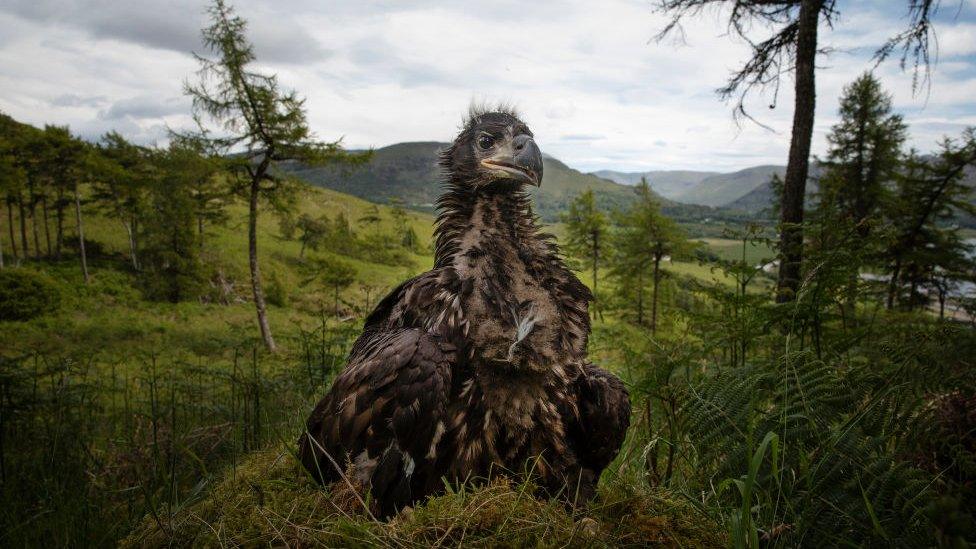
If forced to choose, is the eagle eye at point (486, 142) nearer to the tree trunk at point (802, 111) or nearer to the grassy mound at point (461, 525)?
the grassy mound at point (461, 525)

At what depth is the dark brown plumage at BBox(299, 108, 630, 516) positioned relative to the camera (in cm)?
230

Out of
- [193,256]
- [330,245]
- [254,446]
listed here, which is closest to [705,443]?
[254,446]

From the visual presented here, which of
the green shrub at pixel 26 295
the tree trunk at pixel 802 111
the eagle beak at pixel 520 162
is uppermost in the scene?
the tree trunk at pixel 802 111

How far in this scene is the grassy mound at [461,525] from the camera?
136 centimetres

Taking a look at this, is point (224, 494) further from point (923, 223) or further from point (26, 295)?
point (26, 295)

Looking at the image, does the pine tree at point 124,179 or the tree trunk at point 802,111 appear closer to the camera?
the tree trunk at point 802,111

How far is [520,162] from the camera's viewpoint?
3010 mm

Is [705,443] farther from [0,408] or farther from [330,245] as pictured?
[330,245]

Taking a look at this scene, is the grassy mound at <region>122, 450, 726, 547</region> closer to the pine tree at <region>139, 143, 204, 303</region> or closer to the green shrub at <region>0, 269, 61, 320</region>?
the pine tree at <region>139, 143, 204, 303</region>

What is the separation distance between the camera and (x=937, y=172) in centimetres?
1586

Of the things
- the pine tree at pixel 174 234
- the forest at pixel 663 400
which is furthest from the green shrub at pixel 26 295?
the pine tree at pixel 174 234

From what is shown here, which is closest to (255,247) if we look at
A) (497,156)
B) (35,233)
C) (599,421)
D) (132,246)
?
(497,156)

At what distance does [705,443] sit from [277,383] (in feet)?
22.2

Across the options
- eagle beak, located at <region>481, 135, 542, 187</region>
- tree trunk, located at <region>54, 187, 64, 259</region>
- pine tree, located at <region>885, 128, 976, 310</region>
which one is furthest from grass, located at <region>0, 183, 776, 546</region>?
tree trunk, located at <region>54, 187, 64, 259</region>
